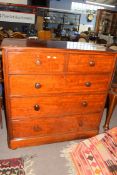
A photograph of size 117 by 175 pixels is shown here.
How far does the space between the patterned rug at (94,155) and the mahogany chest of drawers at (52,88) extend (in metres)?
0.18

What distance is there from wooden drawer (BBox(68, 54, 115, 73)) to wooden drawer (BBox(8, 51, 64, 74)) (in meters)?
0.12

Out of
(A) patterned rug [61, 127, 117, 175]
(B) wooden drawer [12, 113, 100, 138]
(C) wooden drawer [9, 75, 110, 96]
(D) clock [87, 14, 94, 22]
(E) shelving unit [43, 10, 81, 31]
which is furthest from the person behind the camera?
(D) clock [87, 14, 94, 22]

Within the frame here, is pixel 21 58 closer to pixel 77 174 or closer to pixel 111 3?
pixel 77 174

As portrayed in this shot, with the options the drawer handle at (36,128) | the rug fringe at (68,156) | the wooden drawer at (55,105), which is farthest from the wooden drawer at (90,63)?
the rug fringe at (68,156)

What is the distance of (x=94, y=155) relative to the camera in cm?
174

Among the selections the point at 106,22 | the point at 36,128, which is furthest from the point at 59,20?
the point at 36,128

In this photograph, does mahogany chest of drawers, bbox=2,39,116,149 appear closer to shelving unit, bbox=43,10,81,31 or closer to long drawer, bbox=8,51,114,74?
long drawer, bbox=8,51,114,74

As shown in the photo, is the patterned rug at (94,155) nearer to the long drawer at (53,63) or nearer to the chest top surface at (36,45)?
the long drawer at (53,63)

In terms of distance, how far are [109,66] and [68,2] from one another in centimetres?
1086

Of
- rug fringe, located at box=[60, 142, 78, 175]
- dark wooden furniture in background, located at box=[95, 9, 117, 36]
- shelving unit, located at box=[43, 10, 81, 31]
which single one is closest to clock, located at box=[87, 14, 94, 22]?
dark wooden furniture in background, located at box=[95, 9, 117, 36]

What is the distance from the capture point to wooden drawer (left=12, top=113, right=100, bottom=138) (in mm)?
1741

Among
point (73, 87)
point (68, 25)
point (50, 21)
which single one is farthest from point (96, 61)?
point (68, 25)

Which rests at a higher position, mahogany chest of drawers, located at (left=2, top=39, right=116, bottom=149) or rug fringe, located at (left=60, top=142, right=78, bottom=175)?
mahogany chest of drawers, located at (left=2, top=39, right=116, bottom=149)

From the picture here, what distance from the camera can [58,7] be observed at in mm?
10906
